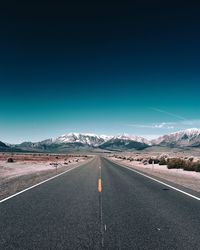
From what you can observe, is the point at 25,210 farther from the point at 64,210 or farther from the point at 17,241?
the point at 17,241

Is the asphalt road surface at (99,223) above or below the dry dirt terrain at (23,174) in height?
below

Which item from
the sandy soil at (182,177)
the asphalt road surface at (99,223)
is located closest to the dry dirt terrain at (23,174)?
the asphalt road surface at (99,223)

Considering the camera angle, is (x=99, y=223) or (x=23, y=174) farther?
(x=23, y=174)

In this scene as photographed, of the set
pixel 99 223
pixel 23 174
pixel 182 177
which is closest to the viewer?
pixel 99 223

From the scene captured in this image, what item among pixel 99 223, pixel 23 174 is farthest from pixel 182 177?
pixel 99 223

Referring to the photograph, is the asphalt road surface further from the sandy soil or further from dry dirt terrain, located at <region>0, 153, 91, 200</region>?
the sandy soil

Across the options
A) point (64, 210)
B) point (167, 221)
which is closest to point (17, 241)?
point (64, 210)

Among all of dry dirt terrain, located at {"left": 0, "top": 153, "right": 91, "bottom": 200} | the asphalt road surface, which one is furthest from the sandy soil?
dry dirt terrain, located at {"left": 0, "top": 153, "right": 91, "bottom": 200}

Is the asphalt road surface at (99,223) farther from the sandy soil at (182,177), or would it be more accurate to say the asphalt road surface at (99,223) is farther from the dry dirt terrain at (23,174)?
the sandy soil at (182,177)

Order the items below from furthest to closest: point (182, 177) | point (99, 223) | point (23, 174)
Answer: point (23, 174) < point (182, 177) < point (99, 223)

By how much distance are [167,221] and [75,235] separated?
2656 mm

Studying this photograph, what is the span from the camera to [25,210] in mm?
7785

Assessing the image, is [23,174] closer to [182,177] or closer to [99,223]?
[182,177]

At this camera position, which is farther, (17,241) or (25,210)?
(25,210)
